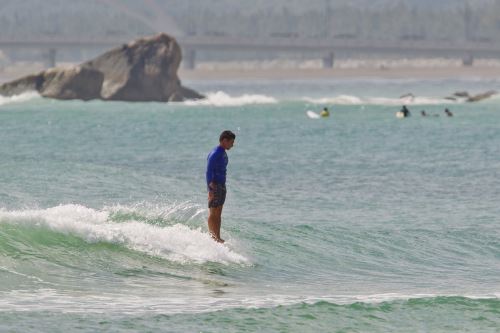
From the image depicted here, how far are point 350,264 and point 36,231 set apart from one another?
535 cm

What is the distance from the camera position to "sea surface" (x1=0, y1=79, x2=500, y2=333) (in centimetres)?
1659

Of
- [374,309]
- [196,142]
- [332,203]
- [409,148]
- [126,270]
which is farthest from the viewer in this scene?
[196,142]

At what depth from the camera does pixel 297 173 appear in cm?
4009

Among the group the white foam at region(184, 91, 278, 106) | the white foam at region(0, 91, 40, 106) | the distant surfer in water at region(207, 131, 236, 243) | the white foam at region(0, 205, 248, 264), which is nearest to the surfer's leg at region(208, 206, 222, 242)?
the distant surfer in water at region(207, 131, 236, 243)

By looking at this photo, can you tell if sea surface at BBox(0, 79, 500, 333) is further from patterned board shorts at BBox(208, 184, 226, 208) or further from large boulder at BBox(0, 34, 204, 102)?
large boulder at BBox(0, 34, 204, 102)

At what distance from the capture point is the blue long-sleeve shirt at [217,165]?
65.1 ft

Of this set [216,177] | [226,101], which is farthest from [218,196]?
[226,101]

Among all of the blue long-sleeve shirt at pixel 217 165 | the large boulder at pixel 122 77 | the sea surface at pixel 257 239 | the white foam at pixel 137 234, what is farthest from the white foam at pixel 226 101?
the blue long-sleeve shirt at pixel 217 165

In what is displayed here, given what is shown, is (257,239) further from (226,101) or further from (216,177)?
(226,101)

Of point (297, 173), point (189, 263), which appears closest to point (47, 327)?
point (189, 263)

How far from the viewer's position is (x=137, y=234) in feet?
71.8

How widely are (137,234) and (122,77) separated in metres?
73.5

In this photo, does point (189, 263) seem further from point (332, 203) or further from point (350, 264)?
point (332, 203)

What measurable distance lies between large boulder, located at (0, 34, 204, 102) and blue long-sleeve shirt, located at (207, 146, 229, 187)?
7165cm
